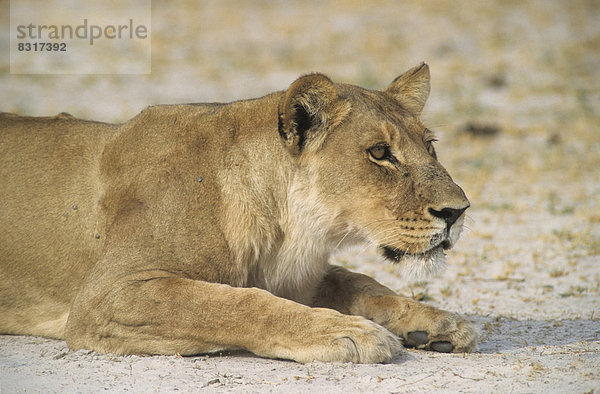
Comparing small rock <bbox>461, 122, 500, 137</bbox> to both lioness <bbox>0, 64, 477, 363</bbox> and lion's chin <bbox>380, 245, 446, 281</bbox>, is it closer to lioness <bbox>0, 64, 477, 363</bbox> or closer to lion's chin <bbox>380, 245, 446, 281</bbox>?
lioness <bbox>0, 64, 477, 363</bbox>

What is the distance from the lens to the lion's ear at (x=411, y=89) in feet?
16.3

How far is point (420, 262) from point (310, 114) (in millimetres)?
956

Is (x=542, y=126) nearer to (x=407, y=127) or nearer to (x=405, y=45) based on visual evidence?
(x=405, y=45)

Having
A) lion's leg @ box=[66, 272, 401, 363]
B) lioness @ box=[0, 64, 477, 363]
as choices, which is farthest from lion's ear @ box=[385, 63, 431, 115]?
lion's leg @ box=[66, 272, 401, 363]

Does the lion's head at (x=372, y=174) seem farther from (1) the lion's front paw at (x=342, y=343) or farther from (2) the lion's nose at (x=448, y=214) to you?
(1) the lion's front paw at (x=342, y=343)

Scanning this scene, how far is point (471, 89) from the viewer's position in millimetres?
12922

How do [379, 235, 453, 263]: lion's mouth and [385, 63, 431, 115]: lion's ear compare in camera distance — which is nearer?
[379, 235, 453, 263]: lion's mouth

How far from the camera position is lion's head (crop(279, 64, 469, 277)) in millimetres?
4125

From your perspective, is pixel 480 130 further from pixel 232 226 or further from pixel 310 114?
pixel 232 226

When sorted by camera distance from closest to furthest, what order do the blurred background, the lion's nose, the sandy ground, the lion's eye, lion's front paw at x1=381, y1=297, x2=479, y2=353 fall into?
1. the sandy ground
2. the lion's nose
3. lion's front paw at x1=381, y1=297, x2=479, y2=353
4. the lion's eye
5. the blurred background

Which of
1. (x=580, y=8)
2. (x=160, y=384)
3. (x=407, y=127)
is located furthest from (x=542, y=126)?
(x=160, y=384)

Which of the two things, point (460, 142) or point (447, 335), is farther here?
point (460, 142)

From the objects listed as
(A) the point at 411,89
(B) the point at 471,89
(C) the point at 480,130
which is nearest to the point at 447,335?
(A) the point at 411,89

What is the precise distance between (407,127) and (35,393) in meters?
2.31
